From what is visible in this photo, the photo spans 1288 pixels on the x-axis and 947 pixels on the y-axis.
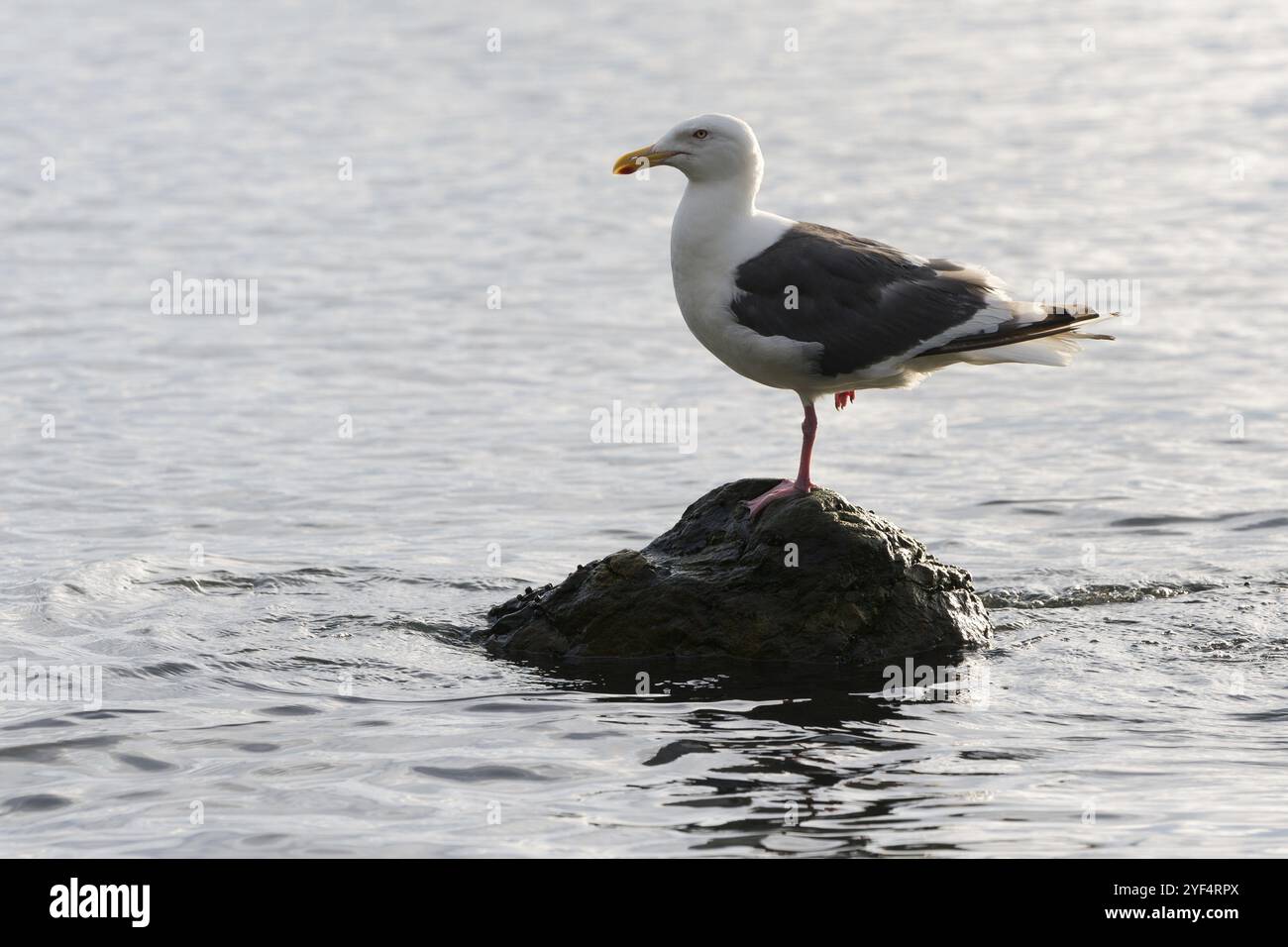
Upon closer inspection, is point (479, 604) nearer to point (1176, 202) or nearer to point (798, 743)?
point (798, 743)

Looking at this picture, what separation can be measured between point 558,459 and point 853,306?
6.13 m

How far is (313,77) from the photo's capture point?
3484cm

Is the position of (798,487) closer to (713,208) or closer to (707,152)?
(713,208)

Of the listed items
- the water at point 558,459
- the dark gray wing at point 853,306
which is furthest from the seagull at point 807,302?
the water at point 558,459

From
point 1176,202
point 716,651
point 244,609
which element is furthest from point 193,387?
point 1176,202

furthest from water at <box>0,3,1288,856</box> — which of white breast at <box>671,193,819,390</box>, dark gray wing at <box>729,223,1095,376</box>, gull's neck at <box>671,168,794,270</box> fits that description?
gull's neck at <box>671,168,794,270</box>

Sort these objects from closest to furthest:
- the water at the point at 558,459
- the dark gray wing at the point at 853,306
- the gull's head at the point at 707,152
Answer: the water at the point at 558,459, the dark gray wing at the point at 853,306, the gull's head at the point at 707,152

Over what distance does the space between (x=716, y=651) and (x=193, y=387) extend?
898 centimetres

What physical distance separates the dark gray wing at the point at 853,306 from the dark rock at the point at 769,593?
878 mm

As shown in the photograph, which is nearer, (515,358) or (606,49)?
(515,358)

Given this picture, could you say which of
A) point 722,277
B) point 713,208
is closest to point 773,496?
point 722,277

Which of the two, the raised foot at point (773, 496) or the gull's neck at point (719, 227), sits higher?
the gull's neck at point (719, 227)

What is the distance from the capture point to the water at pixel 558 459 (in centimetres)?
836

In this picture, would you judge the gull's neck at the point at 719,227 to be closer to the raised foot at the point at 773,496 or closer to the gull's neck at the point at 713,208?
the gull's neck at the point at 713,208
